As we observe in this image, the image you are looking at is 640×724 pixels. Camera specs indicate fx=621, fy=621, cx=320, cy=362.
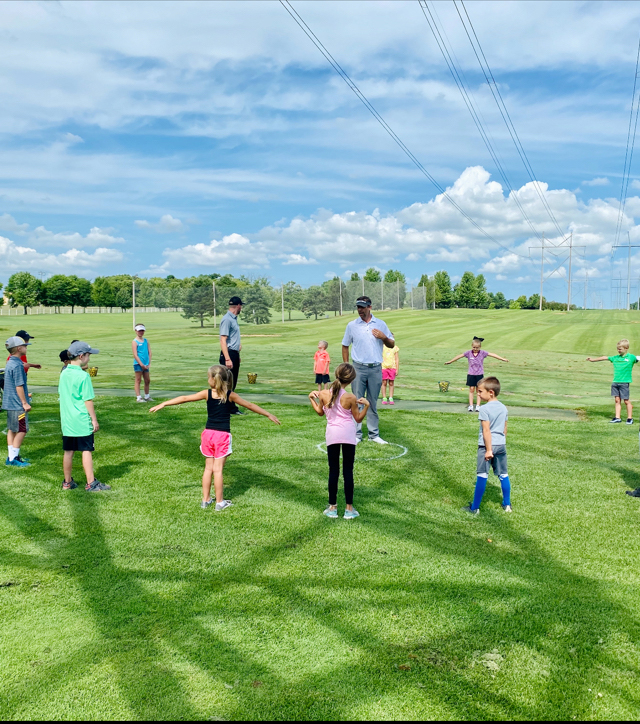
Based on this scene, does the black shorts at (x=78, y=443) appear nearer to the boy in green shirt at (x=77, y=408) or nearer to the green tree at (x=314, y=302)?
the boy in green shirt at (x=77, y=408)

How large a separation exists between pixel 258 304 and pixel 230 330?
5341cm

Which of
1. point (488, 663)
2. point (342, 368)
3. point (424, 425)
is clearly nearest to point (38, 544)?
point (342, 368)

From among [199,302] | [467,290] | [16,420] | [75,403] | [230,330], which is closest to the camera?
[75,403]

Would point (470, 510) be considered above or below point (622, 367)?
below

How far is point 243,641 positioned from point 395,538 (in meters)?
2.45

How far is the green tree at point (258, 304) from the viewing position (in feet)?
212

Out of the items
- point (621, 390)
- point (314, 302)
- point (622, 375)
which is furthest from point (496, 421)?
point (314, 302)

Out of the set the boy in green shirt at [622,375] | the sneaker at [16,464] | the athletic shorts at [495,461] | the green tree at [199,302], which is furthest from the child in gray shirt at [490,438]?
the green tree at [199,302]

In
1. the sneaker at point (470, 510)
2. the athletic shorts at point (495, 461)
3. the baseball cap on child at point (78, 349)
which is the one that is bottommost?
the sneaker at point (470, 510)

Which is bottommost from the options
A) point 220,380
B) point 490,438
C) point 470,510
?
point 470,510

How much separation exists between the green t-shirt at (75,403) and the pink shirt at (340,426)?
10.4ft

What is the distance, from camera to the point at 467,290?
135500mm

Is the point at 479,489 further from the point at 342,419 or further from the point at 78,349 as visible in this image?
the point at 78,349

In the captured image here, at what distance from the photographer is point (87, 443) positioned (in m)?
8.00
